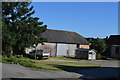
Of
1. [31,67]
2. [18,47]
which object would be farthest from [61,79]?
[18,47]

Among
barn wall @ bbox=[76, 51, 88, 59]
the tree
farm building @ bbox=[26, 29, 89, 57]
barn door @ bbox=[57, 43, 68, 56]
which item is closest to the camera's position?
the tree

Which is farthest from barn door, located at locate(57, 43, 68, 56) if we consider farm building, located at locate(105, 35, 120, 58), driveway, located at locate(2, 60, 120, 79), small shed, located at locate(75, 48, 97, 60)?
driveway, located at locate(2, 60, 120, 79)

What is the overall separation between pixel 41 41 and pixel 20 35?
3.87 meters

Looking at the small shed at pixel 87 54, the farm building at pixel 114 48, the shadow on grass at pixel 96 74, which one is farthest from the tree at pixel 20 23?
the farm building at pixel 114 48

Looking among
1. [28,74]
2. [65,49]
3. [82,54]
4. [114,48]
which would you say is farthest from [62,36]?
[28,74]

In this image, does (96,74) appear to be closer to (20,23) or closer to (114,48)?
(20,23)

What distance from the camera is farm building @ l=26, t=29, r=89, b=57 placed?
37566 mm

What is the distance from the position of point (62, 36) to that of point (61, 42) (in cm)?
309

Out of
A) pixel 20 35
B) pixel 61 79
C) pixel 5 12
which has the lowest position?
pixel 61 79

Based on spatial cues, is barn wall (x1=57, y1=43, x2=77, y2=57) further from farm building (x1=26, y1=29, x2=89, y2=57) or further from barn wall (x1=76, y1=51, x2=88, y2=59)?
barn wall (x1=76, y1=51, x2=88, y2=59)

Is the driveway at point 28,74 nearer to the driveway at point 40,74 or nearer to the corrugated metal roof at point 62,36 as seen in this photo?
the driveway at point 40,74

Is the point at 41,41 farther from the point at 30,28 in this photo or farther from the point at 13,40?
the point at 13,40

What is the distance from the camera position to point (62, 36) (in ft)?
138

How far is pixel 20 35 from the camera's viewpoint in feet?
84.0
